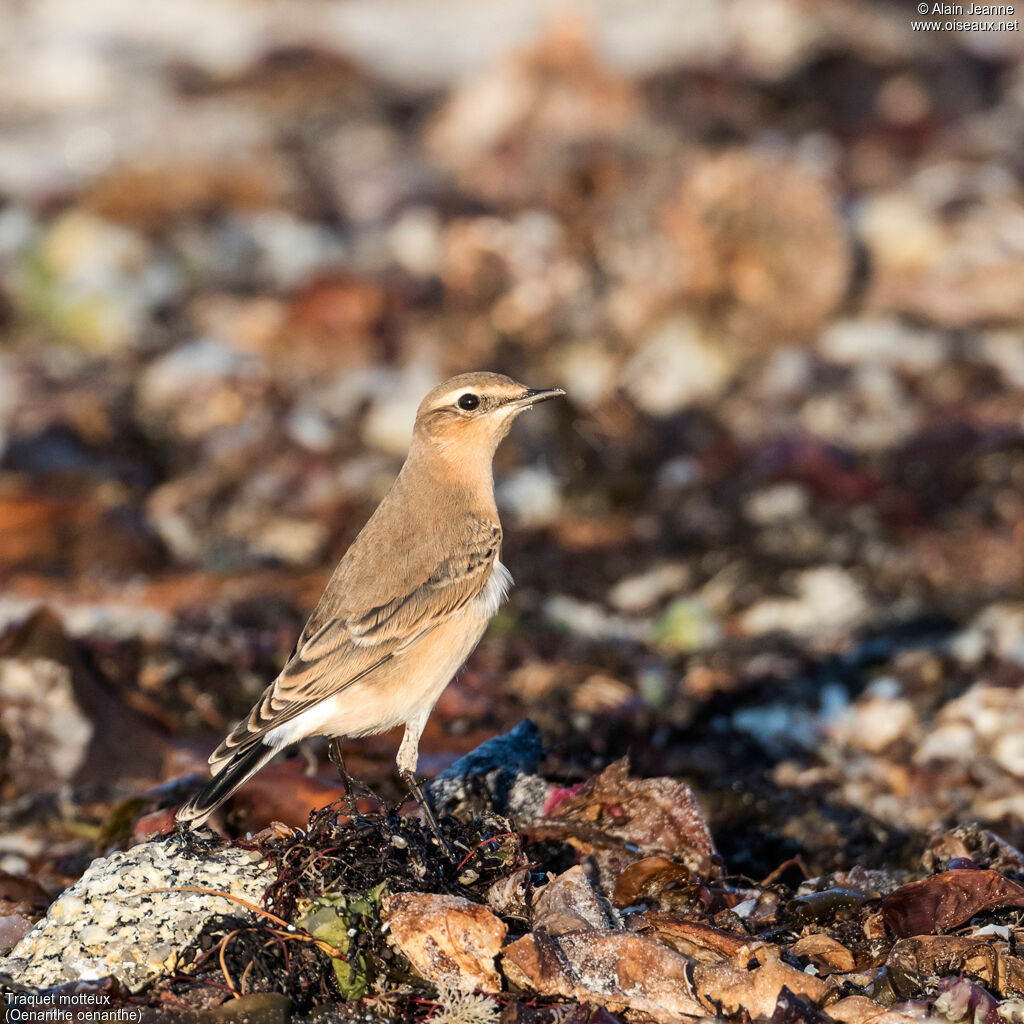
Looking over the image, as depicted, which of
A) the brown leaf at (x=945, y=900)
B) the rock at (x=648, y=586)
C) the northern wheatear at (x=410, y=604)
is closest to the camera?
the brown leaf at (x=945, y=900)

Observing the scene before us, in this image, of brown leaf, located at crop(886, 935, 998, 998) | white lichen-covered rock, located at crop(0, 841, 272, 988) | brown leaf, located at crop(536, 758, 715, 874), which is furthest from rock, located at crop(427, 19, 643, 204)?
brown leaf, located at crop(886, 935, 998, 998)

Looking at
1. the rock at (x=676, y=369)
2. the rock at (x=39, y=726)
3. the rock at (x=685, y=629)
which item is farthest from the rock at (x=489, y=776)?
the rock at (x=676, y=369)

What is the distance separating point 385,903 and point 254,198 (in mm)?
10943

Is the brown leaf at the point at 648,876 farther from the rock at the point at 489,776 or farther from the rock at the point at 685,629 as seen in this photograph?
the rock at the point at 685,629

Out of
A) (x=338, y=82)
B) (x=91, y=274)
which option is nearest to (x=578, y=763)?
(x=91, y=274)

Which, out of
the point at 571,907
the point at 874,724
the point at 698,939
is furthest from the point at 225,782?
the point at 874,724

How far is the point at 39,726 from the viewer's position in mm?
6703

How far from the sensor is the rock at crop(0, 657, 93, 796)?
6594 mm

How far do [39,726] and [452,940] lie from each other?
3309mm

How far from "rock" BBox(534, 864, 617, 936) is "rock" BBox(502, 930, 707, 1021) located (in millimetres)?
104

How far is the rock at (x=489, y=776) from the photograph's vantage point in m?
5.50

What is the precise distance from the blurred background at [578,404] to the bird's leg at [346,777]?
278mm

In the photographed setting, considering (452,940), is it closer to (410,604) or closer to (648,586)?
(410,604)

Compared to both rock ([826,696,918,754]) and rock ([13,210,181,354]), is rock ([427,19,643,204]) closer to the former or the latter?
rock ([13,210,181,354])
